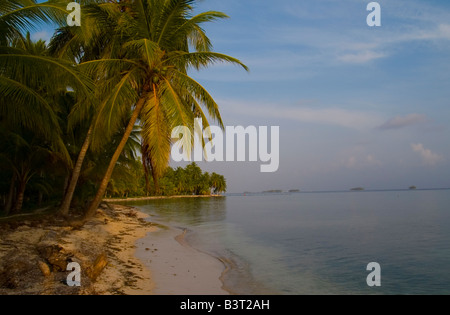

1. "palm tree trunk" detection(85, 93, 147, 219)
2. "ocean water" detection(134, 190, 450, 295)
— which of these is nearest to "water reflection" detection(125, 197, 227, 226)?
"ocean water" detection(134, 190, 450, 295)

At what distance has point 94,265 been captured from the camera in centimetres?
716

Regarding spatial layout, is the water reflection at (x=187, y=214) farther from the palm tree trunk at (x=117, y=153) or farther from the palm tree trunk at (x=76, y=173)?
the palm tree trunk at (x=76, y=173)

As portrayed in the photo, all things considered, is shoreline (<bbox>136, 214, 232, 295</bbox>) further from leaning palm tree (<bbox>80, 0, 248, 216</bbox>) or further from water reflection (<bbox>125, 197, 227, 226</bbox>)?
water reflection (<bbox>125, 197, 227, 226</bbox>)

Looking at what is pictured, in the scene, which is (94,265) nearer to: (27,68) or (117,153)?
(27,68)

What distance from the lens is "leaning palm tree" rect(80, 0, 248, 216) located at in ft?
35.1

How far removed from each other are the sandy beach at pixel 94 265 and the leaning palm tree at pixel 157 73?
10.2 ft

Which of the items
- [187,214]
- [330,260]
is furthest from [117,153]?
[187,214]

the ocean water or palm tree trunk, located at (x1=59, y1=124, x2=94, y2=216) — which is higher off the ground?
palm tree trunk, located at (x1=59, y1=124, x2=94, y2=216)

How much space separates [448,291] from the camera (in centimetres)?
836

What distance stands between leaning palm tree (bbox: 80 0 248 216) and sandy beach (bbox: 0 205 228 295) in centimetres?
312

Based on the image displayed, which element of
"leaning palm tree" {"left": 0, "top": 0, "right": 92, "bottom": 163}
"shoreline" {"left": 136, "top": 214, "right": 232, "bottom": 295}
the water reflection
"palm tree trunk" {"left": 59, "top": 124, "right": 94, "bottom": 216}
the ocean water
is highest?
"leaning palm tree" {"left": 0, "top": 0, "right": 92, "bottom": 163}

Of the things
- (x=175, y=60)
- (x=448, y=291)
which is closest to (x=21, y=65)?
(x=175, y=60)

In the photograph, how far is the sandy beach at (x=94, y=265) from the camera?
5977mm
